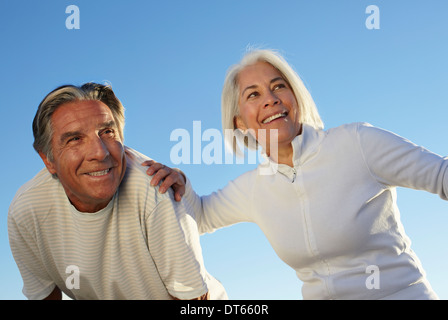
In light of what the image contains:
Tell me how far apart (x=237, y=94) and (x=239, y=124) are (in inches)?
10.0

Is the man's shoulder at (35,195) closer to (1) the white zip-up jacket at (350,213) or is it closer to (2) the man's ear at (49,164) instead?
(2) the man's ear at (49,164)

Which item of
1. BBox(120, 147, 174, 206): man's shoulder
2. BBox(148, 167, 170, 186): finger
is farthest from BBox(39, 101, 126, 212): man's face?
BBox(148, 167, 170, 186): finger

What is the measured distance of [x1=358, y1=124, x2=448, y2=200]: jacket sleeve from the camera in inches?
105

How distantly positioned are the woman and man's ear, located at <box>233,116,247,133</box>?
201 millimetres

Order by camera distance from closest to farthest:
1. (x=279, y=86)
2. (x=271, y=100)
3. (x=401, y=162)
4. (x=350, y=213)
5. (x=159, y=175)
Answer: (x=401, y=162) → (x=350, y=213) → (x=159, y=175) → (x=271, y=100) → (x=279, y=86)

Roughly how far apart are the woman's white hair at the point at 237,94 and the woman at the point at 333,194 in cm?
2

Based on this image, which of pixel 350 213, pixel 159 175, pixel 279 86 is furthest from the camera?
pixel 279 86

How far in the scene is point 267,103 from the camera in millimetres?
3254

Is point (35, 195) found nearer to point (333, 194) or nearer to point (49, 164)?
point (49, 164)

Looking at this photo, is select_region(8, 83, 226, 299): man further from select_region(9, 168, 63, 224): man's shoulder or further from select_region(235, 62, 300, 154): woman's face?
select_region(235, 62, 300, 154): woman's face

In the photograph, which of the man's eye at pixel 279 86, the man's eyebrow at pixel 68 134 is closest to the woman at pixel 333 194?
the man's eye at pixel 279 86

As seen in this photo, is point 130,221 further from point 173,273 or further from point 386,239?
point 386,239

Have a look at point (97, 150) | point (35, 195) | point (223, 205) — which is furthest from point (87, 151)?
point (223, 205)

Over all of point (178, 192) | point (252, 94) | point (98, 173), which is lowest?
point (178, 192)
